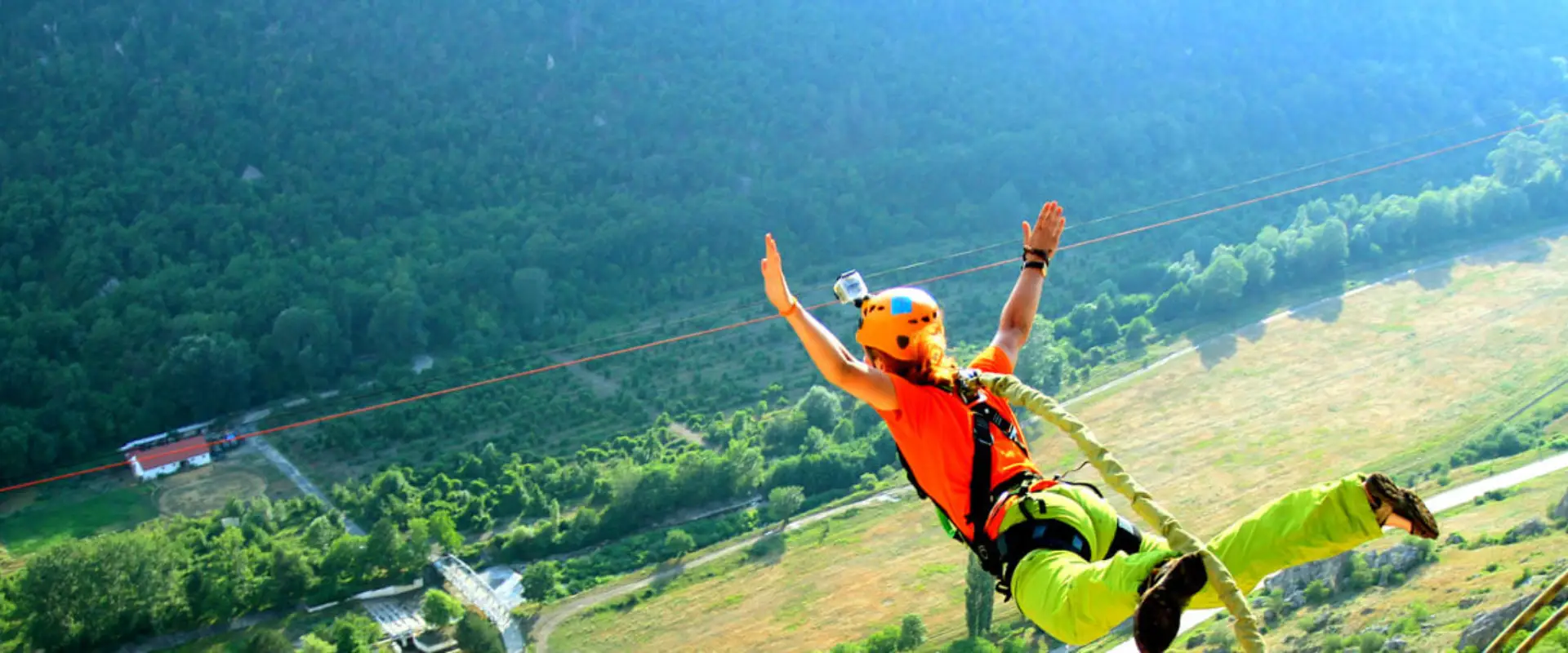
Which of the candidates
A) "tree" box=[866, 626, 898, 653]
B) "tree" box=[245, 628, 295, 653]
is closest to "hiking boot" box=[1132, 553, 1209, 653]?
"tree" box=[866, 626, 898, 653]

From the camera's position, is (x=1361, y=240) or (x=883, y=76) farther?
(x=883, y=76)

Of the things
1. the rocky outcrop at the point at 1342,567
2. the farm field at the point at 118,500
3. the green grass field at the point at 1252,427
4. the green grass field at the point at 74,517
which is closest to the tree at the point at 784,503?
the green grass field at the point at 1252,427

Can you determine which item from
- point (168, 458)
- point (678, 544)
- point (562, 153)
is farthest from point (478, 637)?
point (562, 153)

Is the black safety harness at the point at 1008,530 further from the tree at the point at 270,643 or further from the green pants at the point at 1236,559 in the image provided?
the tree at the point at 270,643

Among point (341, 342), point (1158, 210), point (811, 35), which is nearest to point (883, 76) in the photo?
point (811, 35)

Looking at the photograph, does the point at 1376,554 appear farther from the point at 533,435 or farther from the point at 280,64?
the point at 280,64

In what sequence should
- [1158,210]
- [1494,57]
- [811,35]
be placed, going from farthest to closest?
1. [1494,57]
2. [811,35]
3. [1158,210]
